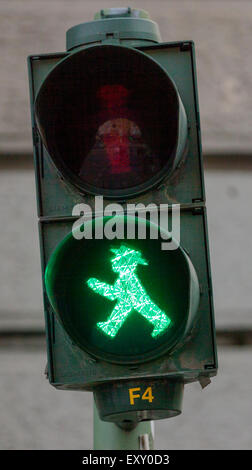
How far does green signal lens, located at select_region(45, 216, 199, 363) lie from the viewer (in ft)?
9.87

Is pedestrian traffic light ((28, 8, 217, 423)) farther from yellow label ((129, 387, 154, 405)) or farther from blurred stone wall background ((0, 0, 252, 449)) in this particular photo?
blurred stone wall background ((0, 0, 252, 449))

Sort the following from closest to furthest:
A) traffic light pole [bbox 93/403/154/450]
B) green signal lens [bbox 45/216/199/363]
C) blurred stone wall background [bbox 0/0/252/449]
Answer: green signal lens [bbox 45/216/199/363] → traffic light pole [bbox 93/403/154/450] → blurred stone wall background [bbox 0/0/252/449]

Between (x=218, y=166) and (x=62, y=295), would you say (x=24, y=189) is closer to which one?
(x=218, y=166)

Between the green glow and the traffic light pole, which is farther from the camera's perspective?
the traffic light pole

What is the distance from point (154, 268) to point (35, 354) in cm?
236

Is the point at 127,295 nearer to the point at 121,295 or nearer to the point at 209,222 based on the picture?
the point at 121,295

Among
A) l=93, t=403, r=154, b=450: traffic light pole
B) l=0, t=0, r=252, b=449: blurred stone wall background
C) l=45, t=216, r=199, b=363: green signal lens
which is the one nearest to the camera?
l=45, t=216, r=199, b=363: green signal lens

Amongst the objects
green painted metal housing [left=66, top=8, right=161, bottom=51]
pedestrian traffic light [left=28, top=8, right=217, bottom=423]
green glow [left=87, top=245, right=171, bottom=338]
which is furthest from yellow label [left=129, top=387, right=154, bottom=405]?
green painted metal housing [left=66, top=8, right=161, bottom=51]

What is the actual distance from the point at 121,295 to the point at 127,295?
0.6 inches

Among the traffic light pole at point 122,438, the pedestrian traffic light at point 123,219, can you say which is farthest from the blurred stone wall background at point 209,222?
the pedestrian traffic light at point 123,219

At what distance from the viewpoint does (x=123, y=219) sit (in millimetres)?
2914

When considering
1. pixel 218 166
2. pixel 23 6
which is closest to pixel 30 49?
pixel 23 6

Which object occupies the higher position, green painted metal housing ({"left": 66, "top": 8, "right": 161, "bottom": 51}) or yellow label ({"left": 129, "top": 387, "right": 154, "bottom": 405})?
green painted metal housing ({"left": 66, "top": 8, "right": 161, "bottom": 51})

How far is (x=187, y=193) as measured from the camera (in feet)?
10.3
